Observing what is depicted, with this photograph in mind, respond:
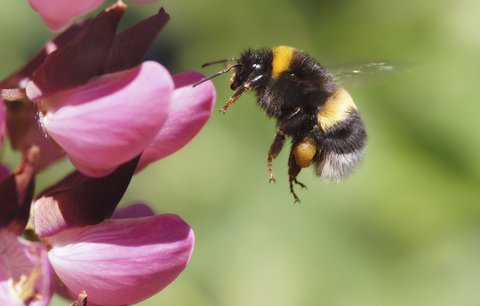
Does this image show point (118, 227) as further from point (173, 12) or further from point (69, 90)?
point (173, 12)

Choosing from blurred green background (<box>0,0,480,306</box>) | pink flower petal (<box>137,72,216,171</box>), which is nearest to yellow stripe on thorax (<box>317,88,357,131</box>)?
pink flower petal (<box>137,72,216,171</box>)

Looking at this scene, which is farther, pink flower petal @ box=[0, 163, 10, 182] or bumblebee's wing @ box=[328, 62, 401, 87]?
bumblebee's wing @ box=[328, 62, 401, 87]

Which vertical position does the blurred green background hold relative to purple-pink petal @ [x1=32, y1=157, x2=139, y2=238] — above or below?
below

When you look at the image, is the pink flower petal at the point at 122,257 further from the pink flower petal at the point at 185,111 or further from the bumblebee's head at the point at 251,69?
the bumblebee's head at the point at 251,69

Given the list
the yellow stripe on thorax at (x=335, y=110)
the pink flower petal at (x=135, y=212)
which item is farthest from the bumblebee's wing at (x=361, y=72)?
the pink flower petal at (x=135, y=212)

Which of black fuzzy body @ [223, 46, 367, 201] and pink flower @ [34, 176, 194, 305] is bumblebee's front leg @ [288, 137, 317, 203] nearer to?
black fuzzy body @ [223, 46, 367, 201]

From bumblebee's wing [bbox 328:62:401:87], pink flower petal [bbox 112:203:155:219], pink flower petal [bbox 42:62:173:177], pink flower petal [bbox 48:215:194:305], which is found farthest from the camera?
bumblebee's wing [bbox 328:62:401:87]

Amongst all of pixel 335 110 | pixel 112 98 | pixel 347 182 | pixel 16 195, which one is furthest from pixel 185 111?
pixel 347 182
